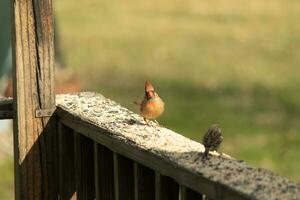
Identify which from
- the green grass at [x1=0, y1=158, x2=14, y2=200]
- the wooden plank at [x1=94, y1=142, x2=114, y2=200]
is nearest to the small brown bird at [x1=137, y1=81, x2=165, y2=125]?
the wooden plank at [x1=94, y1=142, x2=114, y2=200]

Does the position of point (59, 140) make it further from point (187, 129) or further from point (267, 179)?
point (187, 129)

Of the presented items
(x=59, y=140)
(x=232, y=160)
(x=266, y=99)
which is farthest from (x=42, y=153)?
(x=266, y=99)

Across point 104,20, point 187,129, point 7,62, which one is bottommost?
point 187,129

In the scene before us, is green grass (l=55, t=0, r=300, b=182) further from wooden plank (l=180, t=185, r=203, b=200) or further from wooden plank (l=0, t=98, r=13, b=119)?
wooden plank (l=180, t=185, r=203, b=200)

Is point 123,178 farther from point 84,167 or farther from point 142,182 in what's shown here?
point 84,167

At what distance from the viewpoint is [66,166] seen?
395 centimetres

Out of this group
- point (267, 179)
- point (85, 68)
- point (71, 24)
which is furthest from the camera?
point (71, 24)

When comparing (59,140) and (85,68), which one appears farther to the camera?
(85,68)

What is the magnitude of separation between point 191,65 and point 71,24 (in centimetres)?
549

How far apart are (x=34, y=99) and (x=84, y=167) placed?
1.13 feet

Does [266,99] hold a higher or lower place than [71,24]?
lower

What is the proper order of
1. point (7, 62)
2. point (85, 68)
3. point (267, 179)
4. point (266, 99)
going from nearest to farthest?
point (267, 179) < point (7, 62) < point (266, 99) < point (85, 68)

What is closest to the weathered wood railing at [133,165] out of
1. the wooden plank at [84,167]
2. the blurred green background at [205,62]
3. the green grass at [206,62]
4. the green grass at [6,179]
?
the wooden plank at [84,167]

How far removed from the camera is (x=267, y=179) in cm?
257
